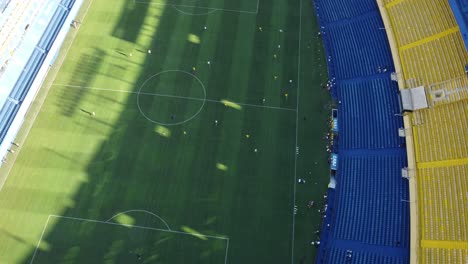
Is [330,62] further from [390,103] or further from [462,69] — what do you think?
[462,69]

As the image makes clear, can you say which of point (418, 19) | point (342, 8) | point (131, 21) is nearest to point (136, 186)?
point (131, 21)

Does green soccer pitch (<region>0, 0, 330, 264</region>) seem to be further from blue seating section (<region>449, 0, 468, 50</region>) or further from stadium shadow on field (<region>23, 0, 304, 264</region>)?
blue seating section (<region>449, 0, 468, 50</region>)

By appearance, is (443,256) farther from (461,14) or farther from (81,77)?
(81,77)

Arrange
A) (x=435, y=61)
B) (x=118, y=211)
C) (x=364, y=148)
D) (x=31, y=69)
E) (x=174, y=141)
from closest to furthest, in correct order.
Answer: (x=118, y=211) → (x=435, y=61) → (x=364, y=148) → (x=174, y=141) → (x=31, y=69)

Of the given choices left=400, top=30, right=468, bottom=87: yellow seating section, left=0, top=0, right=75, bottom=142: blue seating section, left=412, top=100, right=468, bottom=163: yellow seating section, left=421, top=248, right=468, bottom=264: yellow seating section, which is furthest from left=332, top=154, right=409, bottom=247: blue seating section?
left=0, top=0, right=75, bottom=142: blue seating section

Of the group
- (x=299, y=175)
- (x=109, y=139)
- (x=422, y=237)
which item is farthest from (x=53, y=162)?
(x=422, y=237)

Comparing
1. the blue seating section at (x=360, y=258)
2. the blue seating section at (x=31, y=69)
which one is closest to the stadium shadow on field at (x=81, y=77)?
the blue seating section at (x=31, y=69)

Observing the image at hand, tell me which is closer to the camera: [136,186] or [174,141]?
[136,186]
